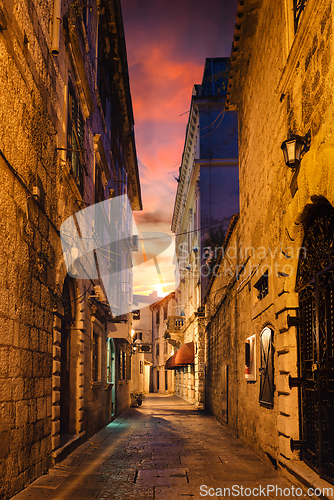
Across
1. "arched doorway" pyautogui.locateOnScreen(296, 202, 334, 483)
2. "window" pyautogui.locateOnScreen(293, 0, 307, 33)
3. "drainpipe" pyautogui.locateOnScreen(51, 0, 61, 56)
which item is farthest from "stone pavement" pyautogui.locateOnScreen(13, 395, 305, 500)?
"drainpipe" pyautogui.locateOnScreen(51, 0, 61, 56)

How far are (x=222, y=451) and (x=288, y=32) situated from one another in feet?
22.9

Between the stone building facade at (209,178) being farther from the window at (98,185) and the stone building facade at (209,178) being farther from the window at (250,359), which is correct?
the window at (250,359)

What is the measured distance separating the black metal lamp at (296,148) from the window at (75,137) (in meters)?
4.03

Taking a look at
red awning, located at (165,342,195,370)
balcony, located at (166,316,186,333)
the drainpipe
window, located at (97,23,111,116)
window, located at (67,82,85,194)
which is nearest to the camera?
the drainpipe

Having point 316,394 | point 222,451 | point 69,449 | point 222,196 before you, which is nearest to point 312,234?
point 316,394

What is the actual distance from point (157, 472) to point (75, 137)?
6.21m

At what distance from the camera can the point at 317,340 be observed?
5.13 m

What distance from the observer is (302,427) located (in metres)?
5.67

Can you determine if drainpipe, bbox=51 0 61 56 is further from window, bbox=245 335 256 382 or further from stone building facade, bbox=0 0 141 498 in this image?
window, bbox=245 335 256 382

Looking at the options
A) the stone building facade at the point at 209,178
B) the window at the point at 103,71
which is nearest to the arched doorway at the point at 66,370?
the window at the point at 103,71

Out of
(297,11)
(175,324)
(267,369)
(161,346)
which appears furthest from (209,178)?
(161,346)

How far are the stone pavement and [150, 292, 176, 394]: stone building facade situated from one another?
38519mm

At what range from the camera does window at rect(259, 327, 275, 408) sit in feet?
22.9

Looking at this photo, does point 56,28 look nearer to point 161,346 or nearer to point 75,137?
point 75,137
